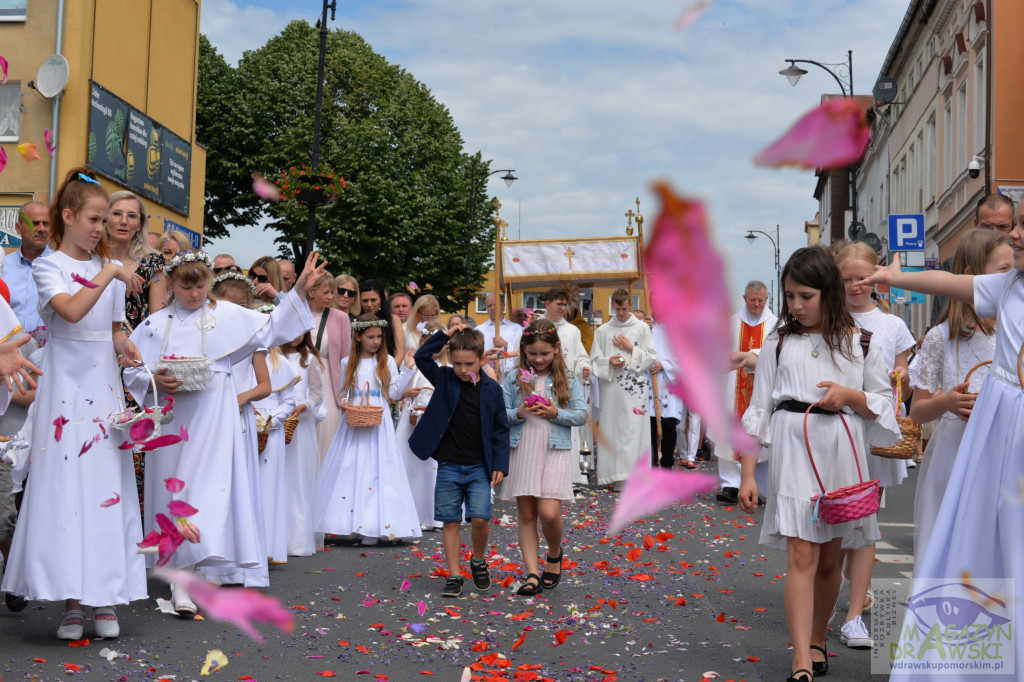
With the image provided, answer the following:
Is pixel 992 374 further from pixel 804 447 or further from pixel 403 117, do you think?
pixel 403 117

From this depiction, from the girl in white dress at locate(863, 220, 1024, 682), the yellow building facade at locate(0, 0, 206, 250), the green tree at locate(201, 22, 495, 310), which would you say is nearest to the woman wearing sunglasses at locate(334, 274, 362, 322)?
the girl in white dress at locate(863, 220, 1024, 682)

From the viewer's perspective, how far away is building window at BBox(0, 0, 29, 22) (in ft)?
73.8

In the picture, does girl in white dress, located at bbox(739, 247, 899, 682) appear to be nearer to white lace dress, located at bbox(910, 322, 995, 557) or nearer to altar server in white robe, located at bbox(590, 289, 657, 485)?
white lace dress, located at bbox(910, 322, 995, 557)

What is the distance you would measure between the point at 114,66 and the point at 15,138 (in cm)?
253

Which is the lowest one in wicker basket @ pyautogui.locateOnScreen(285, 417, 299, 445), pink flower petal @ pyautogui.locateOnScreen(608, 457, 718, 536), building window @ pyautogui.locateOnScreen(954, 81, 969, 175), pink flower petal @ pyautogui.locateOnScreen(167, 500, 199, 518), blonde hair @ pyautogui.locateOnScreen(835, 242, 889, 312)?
pink flower petal @ pyautogui.locateOnScreen(167, 500, 199, 518)

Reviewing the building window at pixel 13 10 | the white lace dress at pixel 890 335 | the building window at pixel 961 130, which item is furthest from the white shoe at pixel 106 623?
the building window at pixel 961 130

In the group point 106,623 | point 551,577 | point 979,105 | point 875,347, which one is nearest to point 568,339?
point 551,577

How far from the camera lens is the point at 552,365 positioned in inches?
300

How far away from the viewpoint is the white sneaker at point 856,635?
5.52m

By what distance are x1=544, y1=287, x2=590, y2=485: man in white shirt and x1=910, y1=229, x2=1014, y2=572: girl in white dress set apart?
832 centimetres

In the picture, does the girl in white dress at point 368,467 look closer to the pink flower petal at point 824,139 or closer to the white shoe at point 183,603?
the white shoe at point 183,603

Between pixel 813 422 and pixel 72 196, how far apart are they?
12.0 ft

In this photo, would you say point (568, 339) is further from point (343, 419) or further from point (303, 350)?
point (303, 350)

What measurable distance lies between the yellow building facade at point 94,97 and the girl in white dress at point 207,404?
48.7ft
